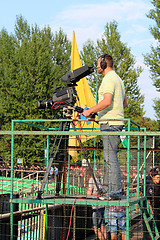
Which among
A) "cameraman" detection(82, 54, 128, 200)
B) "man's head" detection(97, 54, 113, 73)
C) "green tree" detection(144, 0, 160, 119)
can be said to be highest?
"green tree" detection(144, 0, 160, 119)

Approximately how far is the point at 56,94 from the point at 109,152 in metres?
1.05

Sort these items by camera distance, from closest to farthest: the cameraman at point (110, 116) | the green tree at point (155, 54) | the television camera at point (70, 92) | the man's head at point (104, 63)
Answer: the cameraman at point (110, 116) → the television camera at point (70, 92) → the man's head at point (104, 63) → the green tree at point (155, 54)

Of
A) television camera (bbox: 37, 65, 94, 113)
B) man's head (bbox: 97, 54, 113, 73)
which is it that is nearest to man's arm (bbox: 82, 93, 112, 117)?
television camera (bbox: 37, 65, 94, 113)

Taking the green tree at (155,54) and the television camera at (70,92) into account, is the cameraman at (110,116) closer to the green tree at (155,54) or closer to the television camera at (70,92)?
the television camera at (70,92)

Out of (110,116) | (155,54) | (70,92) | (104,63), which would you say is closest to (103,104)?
(110,116)

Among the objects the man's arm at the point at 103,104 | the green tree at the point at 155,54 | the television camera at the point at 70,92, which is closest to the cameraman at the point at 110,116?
the man's arm at the point at 103,104

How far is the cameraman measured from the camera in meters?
4.58

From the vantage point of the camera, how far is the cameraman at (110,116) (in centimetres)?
458

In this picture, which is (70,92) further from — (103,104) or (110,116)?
(110,116)

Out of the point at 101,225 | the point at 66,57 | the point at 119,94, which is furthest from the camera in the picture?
the point at 66,57

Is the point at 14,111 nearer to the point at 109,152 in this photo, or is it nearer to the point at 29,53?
the point at 29,53

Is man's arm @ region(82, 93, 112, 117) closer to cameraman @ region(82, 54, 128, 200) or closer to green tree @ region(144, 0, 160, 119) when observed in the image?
cameraman @ region(82, 54, 128, 200)

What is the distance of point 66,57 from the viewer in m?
43.9

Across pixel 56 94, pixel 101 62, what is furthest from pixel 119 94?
pixel 56 94
